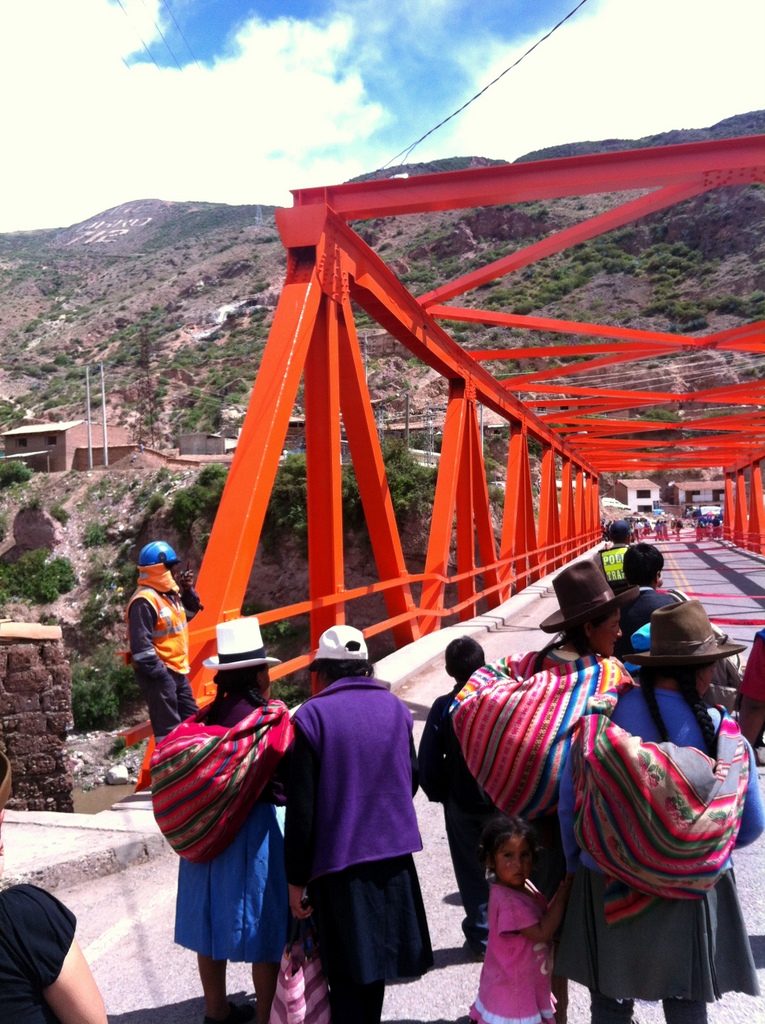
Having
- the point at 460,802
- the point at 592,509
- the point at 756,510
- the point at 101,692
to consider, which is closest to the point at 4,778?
the point at 460,802

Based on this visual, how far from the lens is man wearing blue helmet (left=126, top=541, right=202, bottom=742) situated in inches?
205

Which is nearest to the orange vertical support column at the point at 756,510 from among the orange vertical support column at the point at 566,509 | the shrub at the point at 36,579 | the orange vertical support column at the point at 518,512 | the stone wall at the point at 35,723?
the orange vertical support column at the point at 566,509

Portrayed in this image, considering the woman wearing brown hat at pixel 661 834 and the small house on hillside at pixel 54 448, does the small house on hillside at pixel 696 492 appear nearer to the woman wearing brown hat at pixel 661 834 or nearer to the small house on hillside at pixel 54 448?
the small house on hillside at pixel 54 448

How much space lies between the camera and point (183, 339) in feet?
360

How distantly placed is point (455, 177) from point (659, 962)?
21.9 ft

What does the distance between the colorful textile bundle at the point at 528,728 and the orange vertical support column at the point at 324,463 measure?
4.66 m

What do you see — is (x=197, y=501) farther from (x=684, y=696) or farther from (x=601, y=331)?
(x=684, y=696)

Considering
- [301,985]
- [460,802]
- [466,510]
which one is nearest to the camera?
[301,985]

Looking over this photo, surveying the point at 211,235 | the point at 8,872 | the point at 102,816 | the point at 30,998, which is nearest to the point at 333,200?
the point at 102,816

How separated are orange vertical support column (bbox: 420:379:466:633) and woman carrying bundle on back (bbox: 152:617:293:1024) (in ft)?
26.4

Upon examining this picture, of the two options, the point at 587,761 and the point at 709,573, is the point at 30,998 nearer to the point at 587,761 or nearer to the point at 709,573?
the point at 587,761

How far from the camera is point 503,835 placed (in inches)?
105

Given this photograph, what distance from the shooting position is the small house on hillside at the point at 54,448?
56.5m

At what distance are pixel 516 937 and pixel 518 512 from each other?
52.8 ft
